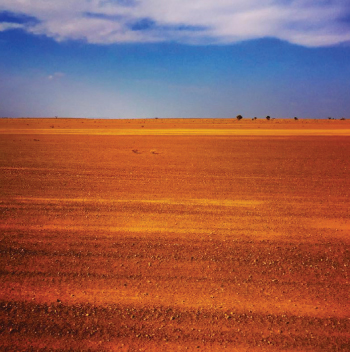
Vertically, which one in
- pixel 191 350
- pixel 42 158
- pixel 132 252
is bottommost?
pixel 191 350

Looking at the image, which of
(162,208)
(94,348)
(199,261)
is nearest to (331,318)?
(199,261)

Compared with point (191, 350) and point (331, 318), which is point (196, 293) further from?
point (331, 318)

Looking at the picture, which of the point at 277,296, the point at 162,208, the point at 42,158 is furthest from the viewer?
the point at 42,158

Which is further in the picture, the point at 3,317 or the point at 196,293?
the point at 196,293

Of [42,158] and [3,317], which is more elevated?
[42,158]

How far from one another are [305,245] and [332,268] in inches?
34.7

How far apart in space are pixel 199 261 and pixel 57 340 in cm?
252

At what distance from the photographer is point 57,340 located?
3516 mm

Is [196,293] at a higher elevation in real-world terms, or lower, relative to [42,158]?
lower

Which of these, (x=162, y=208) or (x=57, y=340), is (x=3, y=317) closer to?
(x=57, y=340)

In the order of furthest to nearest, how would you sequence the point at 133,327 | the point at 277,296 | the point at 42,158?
1. the point at 42,158
2. the point at 277,296
3. the point at 133,327

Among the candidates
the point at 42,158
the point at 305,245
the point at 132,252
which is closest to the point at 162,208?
the point at 132,252

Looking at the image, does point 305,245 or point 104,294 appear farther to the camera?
point 305,245

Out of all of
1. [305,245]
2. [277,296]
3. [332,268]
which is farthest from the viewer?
[305,245]
